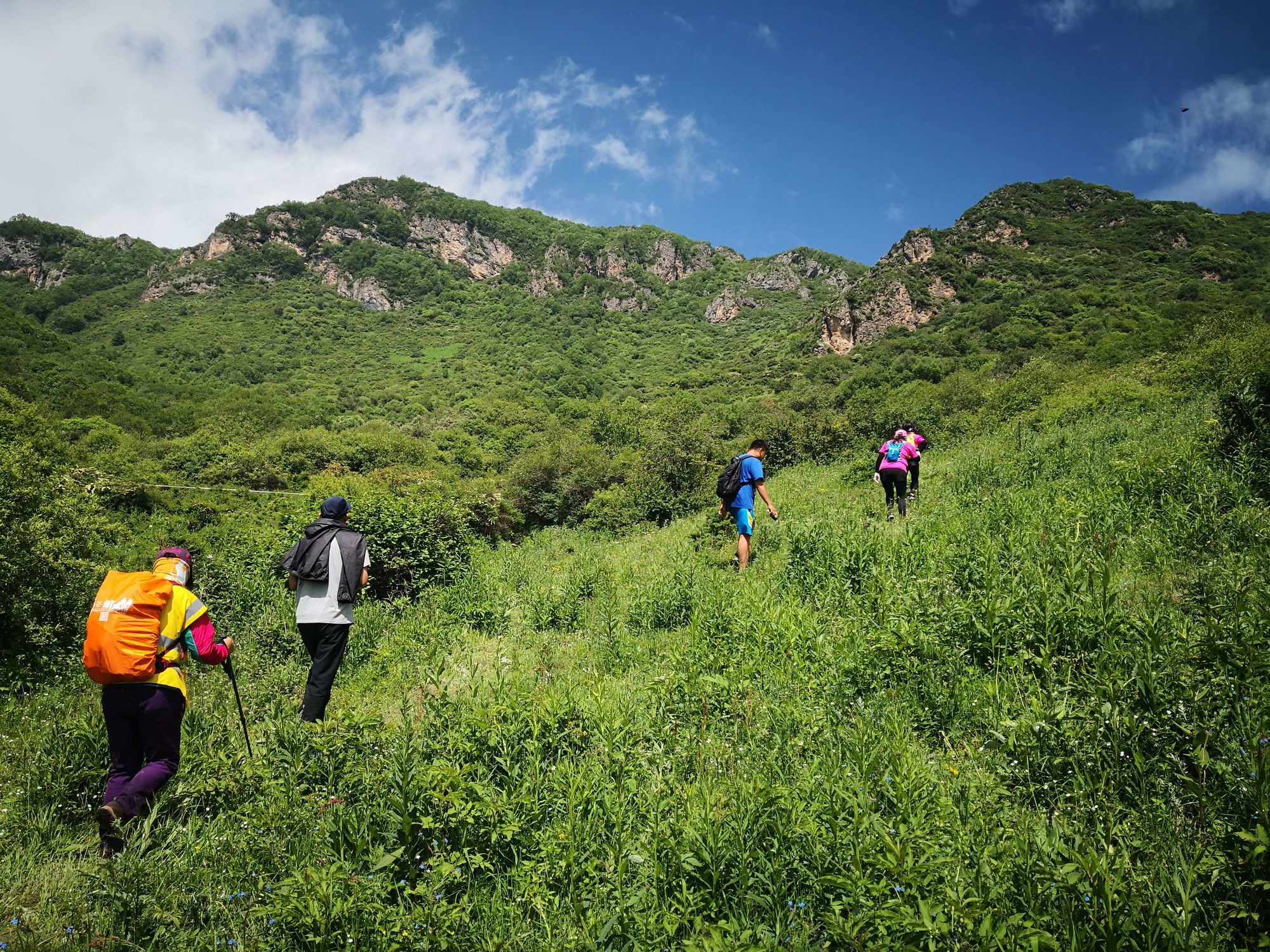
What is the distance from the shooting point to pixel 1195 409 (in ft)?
34.7

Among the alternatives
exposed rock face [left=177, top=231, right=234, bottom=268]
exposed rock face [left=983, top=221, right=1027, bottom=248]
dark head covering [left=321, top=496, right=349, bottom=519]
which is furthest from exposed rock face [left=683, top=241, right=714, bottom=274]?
dark head covering [left=321, top=496, right=349, bottom=519]

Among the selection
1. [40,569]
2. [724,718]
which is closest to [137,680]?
[724,718]

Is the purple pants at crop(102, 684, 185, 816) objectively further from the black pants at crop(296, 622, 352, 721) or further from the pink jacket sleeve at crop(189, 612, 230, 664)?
the black pants at crop(296, 622, 352, 721)

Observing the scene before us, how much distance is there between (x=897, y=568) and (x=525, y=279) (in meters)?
175

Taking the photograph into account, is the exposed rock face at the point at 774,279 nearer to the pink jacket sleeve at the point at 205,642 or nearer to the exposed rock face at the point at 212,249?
the exposed rock face at the point at 212,249

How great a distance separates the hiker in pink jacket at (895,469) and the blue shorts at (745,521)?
8.80 feet

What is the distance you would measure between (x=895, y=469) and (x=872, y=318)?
274ft

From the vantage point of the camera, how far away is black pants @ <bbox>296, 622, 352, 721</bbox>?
4.50m

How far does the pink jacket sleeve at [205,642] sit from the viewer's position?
3771 millimetres

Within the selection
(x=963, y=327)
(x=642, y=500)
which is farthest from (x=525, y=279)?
(x=642, y=500)

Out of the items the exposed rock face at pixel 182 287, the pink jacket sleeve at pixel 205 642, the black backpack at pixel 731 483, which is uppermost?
the exposed rock face at pixel 182 287

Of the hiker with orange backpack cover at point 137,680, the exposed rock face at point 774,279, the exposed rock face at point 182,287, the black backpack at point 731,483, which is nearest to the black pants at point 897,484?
the black backpack at point 731,483

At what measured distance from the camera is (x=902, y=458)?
9219mm

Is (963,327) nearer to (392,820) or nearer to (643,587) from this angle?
(643,587)
